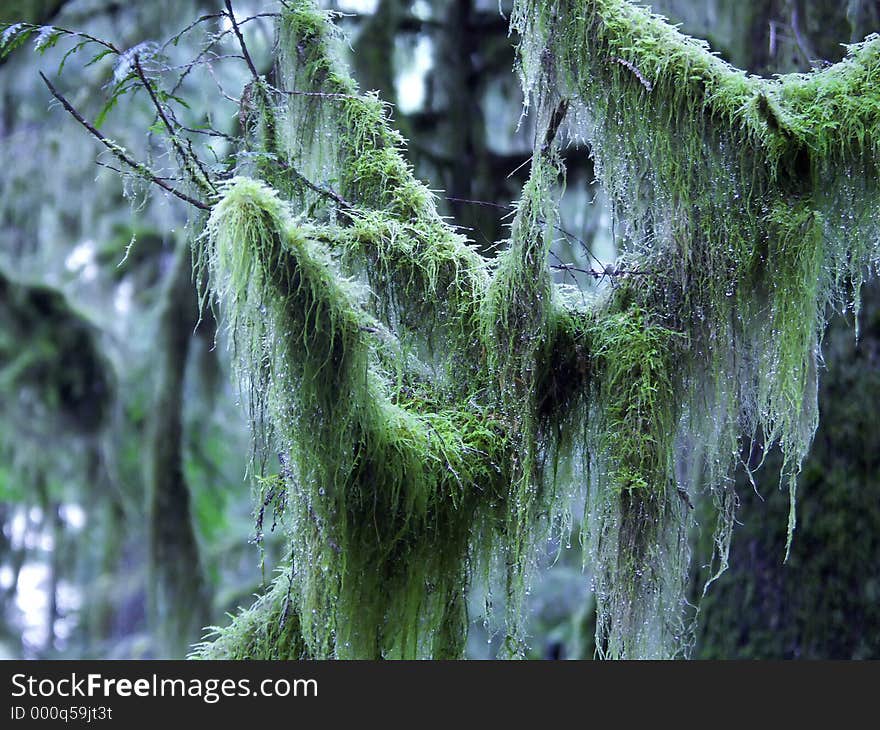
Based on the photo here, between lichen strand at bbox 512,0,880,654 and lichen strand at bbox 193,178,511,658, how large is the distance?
413 millimetres

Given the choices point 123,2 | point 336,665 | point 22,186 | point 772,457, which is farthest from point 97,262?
point 336,665

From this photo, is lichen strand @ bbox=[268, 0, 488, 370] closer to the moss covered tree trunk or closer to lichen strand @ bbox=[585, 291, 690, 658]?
the moss covered tree trunk

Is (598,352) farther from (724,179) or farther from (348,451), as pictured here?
(348,451)

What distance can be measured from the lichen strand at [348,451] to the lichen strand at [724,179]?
413 millimetres

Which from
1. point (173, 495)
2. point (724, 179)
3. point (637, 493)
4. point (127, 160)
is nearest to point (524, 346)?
point (637, 493)

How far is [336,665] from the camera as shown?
2.16 m

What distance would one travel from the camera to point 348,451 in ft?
6.16

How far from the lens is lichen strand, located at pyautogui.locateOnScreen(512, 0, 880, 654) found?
204 cm

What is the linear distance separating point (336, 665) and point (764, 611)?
8.90 feet

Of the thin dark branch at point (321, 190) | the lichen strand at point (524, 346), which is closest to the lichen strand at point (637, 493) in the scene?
the lichen strand at point (524, 346)

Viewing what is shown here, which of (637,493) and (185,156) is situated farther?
(185,156)

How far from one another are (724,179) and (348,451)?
3.43ft

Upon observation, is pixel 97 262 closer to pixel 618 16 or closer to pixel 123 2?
pixel 123 2

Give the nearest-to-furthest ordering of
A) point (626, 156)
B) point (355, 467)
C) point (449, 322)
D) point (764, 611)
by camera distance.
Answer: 1. point (355, 467)
2. point (626, 156)
3. point (449, 322)
4. point (764, 611)
